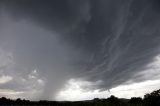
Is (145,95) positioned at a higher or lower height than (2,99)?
lower

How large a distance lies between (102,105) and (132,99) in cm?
3142

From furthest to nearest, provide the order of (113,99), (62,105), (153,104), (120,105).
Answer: (62,105), (113,99), (120,105), (153,104)

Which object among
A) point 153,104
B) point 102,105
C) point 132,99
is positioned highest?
point 132,99

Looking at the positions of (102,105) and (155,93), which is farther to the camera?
(102,105)

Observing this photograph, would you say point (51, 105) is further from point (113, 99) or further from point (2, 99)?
point (113, 99)

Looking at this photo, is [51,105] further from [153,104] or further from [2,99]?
[153,104]

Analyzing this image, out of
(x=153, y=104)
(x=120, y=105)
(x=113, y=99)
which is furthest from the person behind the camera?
(x=113, y=99)

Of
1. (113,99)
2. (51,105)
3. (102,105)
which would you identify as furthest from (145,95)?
(51,105)

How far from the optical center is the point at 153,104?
45.6m

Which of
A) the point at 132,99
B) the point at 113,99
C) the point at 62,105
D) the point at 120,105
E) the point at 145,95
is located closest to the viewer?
the point at 145,95

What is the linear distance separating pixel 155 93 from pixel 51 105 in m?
88.9

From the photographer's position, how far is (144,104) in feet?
158

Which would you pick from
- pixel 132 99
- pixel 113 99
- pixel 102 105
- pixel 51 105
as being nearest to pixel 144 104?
pixel 102 105

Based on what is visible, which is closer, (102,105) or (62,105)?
(102,105)
